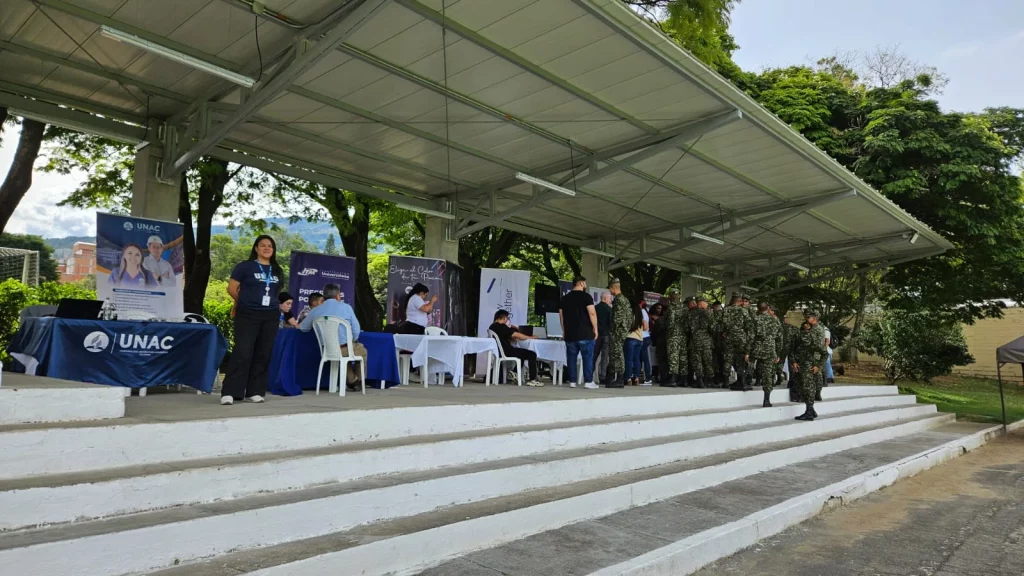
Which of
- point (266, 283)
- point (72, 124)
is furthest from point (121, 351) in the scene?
point (72, 124)

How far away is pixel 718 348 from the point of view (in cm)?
1066

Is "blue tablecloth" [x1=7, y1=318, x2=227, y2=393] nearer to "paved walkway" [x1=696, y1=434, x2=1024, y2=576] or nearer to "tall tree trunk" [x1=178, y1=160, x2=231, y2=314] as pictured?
"paved walkway" [x1=696, y1=434, x2=1024, y2=576]

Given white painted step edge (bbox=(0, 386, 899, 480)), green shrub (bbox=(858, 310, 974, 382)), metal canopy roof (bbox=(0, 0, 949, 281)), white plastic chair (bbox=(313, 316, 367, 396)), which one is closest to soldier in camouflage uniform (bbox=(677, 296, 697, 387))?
metal canopy roof (bbox=(0, 0, 949, 281))

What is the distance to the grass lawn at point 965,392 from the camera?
52.7 ft

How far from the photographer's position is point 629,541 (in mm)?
4223

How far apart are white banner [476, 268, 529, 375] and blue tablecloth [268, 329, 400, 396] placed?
5.11 metres

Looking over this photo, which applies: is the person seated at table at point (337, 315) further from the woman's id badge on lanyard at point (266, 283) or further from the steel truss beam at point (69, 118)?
the steel truss beam at point (69, 118)

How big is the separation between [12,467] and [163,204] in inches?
269

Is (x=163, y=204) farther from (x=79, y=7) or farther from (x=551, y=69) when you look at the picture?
(x=551, y=69)

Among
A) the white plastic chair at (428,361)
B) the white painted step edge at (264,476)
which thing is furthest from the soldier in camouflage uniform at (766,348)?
the white plastic chair at (428,361)

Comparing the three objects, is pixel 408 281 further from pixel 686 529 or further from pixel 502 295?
pixel 686 529

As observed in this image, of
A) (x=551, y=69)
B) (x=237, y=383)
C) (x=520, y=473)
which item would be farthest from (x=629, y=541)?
(x=551, y=69)

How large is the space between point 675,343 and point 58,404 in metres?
8.65

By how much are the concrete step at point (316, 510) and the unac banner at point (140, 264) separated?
550 cm
